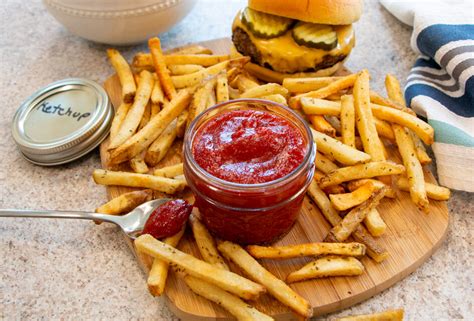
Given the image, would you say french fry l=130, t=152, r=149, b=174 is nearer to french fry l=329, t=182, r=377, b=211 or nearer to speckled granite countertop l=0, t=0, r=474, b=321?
speckled granite countertop l=0, t=0, r=474, b=321

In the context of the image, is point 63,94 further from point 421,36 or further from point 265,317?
point 421,36

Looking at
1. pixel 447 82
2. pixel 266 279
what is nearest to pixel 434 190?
pixel 447 82

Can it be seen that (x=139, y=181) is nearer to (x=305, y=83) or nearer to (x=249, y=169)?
(x=249, y=169)

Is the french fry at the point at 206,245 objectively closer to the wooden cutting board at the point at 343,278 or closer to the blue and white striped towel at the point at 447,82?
the wooden cutting board at the point at 343,278

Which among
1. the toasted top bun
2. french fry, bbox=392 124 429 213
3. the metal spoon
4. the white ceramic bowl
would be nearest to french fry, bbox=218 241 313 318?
the metal spoon

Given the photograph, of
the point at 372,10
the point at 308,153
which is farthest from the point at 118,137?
the point at 372,10

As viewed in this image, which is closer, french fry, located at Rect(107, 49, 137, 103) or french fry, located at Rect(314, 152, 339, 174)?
french fry, located at Rect(314, 152, 339, 174)

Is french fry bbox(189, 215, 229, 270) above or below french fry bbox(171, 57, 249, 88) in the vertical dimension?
below
